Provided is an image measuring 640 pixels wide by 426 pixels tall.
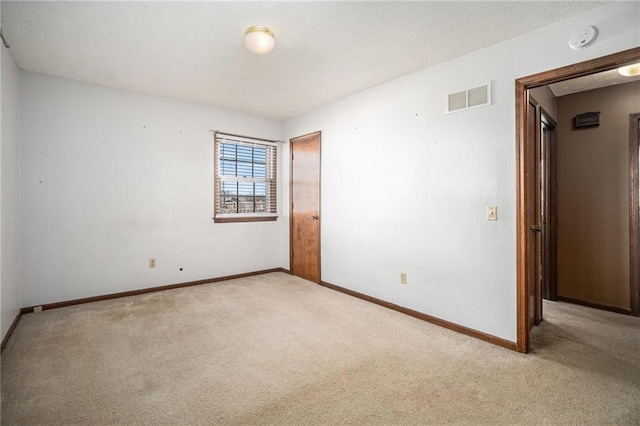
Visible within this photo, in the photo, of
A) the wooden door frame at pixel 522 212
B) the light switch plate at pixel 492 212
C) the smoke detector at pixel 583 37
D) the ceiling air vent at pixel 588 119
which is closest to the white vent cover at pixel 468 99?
the wooden door frame at pixel 522 212

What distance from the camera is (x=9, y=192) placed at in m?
2.86

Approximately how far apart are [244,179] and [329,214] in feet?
5.10

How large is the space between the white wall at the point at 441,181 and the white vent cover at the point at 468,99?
57 millimetres

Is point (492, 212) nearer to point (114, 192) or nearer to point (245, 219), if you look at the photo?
point (245, 219)

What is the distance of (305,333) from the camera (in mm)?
2830

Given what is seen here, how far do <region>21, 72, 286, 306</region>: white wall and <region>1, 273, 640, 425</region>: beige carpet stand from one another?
0.55m

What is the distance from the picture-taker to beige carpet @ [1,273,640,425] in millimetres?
1765

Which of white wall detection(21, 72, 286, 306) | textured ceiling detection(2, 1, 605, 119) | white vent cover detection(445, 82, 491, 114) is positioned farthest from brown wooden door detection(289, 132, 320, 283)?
white vent cover detection(445, 82, 491, 114)

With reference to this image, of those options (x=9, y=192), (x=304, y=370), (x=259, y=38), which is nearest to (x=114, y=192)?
(x=9, y=192)

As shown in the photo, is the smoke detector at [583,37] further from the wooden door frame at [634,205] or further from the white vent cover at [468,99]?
the wooden door frame at [634,205]

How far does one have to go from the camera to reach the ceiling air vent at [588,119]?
3.61 m

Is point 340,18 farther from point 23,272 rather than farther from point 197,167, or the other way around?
point 23,272

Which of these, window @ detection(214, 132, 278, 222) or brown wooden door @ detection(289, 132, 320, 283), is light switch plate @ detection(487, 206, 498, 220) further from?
window @ detection(214, 132, 278, 222)

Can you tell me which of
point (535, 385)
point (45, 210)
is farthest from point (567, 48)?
point (45, 210)
